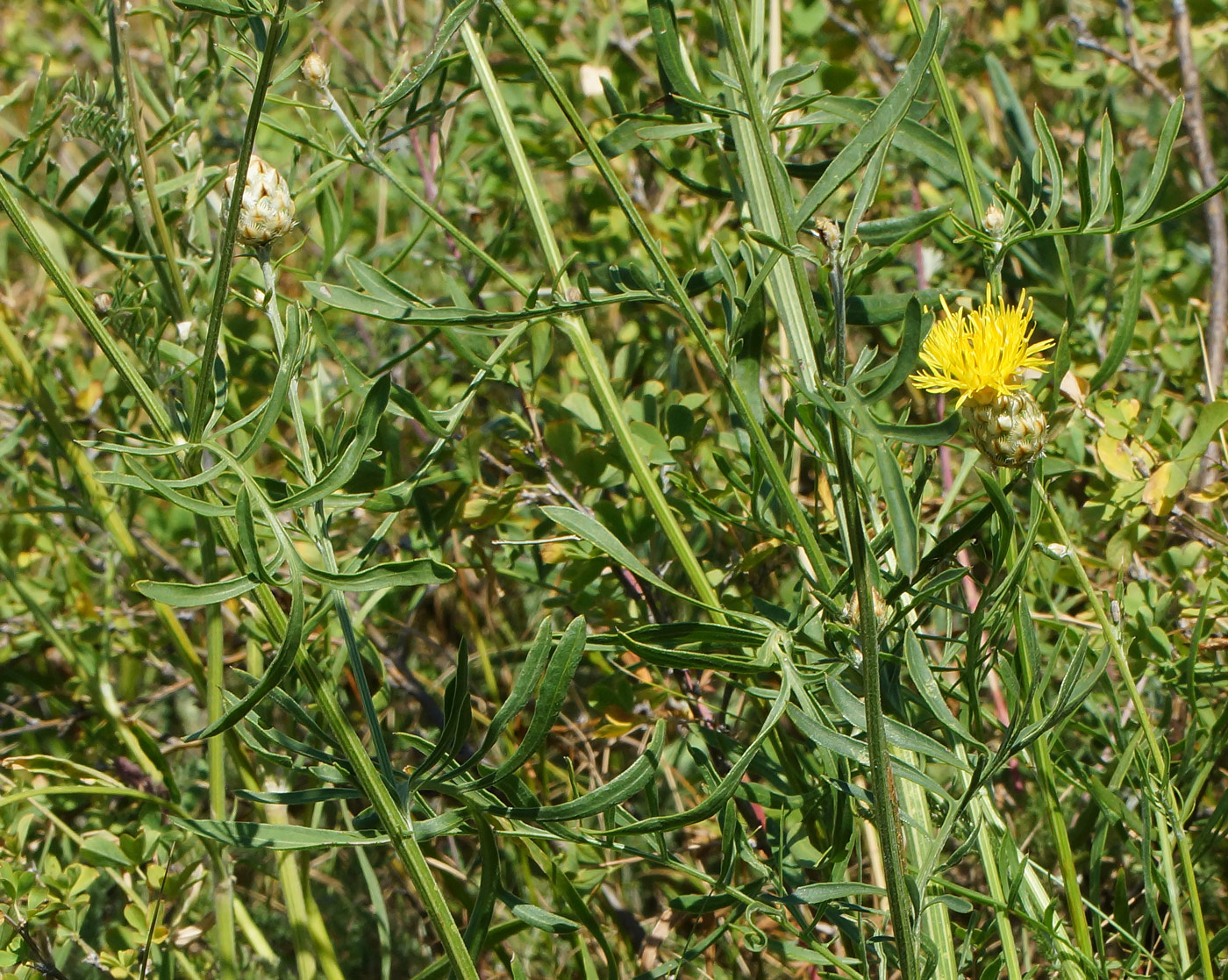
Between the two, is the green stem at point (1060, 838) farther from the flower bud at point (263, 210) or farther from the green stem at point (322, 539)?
the flower bud at point (263, 210)

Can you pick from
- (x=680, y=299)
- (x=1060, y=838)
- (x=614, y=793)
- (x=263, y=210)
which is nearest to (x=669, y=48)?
(x=680, y=299)

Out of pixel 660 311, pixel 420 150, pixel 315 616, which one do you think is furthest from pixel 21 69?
pixel 315 616

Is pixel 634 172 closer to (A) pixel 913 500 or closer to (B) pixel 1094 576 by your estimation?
(B) pixel 1094 576

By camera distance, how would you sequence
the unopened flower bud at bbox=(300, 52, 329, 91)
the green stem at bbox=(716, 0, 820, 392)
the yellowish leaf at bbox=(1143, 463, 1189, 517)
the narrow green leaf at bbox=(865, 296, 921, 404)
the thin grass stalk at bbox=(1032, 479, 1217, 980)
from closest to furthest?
the narrow green leaf at bbox=(865, 296, 921, 404) → the green stem at bbox=(716, 0, 820, 392) → the thin grass stalk at bbox=(1032, 479, 1217, 980) → the unopened flower bud at bbox=(300, 52, 329, 91) → the yellowish leaf at bbox=(1143, 463, 1189, 517)

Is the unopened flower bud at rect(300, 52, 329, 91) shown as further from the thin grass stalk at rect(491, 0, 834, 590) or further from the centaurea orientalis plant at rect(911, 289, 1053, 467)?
the centaurea orientalis plant at rect(911, 289, 1053, 467)

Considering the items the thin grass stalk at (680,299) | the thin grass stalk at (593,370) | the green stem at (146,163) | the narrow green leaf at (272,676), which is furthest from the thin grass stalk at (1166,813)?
the green stem at (146,163)

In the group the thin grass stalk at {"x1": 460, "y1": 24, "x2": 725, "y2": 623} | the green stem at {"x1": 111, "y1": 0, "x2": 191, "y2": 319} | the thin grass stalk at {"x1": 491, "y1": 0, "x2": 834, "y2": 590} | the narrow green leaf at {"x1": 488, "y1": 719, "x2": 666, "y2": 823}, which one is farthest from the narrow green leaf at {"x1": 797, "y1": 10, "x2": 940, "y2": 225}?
the green stem at {"x1": 111, "y1": 0, "x2": 191, "y2": 319}

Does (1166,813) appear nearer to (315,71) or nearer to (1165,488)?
(1165,488)

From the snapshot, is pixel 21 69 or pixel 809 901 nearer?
pixel 809 901
